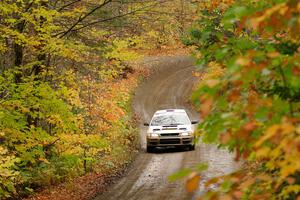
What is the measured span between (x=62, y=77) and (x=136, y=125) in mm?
15462

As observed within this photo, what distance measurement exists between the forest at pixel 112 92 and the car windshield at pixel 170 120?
1792 millimetres

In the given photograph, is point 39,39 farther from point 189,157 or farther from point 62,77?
point 189,157

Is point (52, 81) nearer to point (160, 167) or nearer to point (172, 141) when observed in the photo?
point (160, 167)

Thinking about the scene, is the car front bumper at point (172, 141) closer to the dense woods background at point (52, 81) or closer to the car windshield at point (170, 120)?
the car windshield at point (170, 120)

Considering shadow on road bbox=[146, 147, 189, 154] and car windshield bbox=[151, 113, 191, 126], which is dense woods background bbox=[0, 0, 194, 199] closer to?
shadow on road bbox=[146, 147, 189, 154]

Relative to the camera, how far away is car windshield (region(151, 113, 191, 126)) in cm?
2048

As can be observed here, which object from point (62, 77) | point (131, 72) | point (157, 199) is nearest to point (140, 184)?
point (157, 199)

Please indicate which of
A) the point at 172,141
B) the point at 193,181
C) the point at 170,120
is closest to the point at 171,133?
the point at 172,141

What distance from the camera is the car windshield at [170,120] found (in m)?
20.5

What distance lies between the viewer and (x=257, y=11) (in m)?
3.51

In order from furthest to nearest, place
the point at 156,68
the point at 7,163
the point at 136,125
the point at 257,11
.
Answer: the point at 156,68
the point at 136,125
the point at 7,163
the point at 257,11

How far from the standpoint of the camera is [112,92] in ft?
53.7

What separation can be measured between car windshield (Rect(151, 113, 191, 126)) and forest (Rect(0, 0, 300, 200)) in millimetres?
1792

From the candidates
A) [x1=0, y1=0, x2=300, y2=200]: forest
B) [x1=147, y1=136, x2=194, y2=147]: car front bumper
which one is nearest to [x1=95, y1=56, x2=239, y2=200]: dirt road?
[x1=147, y1=136, x2=194, y2=147]: car front bumper
